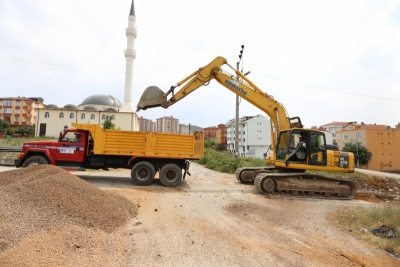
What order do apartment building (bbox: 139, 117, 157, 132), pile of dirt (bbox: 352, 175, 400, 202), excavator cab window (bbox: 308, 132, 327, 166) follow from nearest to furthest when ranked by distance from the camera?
excavator cab window (bbox: 308, 132, 327, 166) < pile of dirt (bbox: 352, 175, 400, 202) < apartment building (bbox: 139, 117, 157, 132)

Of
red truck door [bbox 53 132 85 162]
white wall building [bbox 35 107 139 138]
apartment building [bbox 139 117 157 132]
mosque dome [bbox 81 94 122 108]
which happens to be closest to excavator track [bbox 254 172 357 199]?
red truck door [bbox 53 132 85 162]

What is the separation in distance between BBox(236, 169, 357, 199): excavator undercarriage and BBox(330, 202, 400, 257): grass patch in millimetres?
2061

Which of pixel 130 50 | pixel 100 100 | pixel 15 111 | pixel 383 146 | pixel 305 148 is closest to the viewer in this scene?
pixel 305 148

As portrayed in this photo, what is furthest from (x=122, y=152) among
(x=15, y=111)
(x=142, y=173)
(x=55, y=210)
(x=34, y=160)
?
(x=15, y=111)

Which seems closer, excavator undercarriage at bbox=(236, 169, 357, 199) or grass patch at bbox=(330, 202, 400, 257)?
grass patch at bbox=(330, 202, 400, 257)

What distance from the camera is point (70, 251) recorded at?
11.9ft

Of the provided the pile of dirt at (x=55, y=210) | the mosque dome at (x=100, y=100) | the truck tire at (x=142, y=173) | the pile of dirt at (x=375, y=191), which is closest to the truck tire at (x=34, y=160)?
the pile of dirt at (x=55, y=210)

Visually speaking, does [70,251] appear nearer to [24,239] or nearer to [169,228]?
[24,239]

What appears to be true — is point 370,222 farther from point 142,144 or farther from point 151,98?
point 151,98

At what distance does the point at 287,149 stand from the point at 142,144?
233 inches

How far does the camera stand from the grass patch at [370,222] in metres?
4.79

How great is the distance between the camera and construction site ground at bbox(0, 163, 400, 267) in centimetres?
370

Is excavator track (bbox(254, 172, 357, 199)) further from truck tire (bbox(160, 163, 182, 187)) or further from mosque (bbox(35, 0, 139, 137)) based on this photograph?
mosque (bbox(35, 0, 139, 137))

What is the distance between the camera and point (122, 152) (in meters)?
10.0
